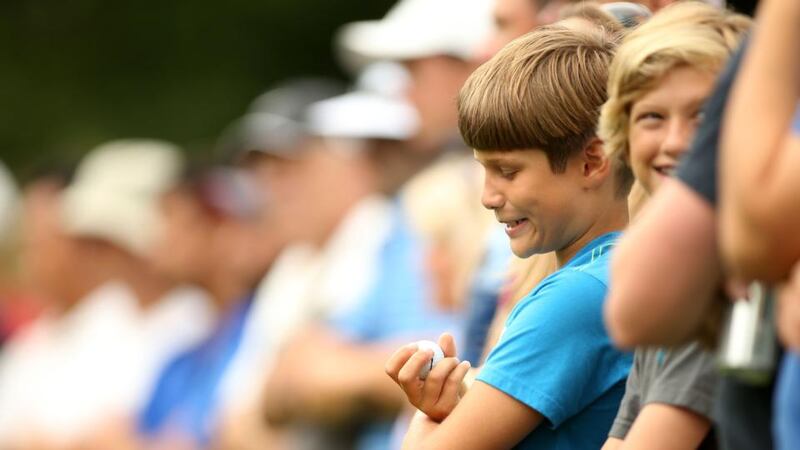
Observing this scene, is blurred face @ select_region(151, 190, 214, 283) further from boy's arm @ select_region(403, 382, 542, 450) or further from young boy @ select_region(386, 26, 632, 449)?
boy's arm @ select_region(403, 382, 542, 450)

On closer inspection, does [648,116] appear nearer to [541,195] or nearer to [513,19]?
[541,195]

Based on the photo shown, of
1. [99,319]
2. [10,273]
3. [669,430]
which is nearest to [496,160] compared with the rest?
[669,430]

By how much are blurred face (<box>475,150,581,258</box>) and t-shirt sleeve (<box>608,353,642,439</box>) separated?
0.31 metres

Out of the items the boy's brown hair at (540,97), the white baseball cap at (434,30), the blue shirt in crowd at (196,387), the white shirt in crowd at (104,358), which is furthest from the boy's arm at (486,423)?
the white shirt in crowd at (104,358)

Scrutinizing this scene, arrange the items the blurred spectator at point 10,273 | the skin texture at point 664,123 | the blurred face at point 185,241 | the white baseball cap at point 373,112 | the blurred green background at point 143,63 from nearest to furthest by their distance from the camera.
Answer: the skin texture at point 664,123
the white baseball cap at point 373,112
the blurred face at point 185,241
the blurred spectator at point 10,273
the blurred green background at point 143,63

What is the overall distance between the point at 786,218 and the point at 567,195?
0.96 m

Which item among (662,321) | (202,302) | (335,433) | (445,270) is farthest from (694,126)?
(202,302)

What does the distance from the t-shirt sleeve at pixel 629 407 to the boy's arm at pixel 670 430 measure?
0.10 metres

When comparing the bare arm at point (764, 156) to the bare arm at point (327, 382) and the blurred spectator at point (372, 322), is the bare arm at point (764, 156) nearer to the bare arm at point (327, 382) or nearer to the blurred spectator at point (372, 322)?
the blurred spectator at point (372, 322)

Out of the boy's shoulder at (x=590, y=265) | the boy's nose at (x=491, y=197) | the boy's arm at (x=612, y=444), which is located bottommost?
the boy's arm at (x=612, y=444)

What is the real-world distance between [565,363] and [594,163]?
15.9 inches

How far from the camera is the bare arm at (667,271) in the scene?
243cm

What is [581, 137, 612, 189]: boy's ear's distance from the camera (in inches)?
128

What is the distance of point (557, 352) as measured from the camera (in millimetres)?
3088
